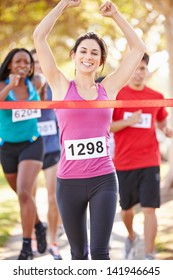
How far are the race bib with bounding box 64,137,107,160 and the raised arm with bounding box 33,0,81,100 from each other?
0.29 meters

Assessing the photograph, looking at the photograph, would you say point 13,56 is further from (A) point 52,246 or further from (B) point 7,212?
(B) point 7,212

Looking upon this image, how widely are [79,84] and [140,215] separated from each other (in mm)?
5252

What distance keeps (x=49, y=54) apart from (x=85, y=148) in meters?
0.58

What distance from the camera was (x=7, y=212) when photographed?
10805 millimetres

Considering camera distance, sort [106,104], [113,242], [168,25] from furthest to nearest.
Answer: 1. [168,25]
2. [113,242]
3. [106,104]

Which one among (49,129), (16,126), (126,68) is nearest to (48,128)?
(49,129)

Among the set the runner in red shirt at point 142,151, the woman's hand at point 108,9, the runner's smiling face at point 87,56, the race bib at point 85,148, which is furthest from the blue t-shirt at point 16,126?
the woman's hand at point 108,9

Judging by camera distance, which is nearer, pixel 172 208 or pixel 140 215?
pixel 140 215

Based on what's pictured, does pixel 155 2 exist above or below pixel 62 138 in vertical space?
above

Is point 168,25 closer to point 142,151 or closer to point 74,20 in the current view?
point 142,151

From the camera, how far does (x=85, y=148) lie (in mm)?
4562

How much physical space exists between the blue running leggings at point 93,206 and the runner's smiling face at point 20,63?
6.34 feet

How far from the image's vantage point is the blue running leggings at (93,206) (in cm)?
460

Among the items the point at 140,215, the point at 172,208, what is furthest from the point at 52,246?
the point at 172,208
